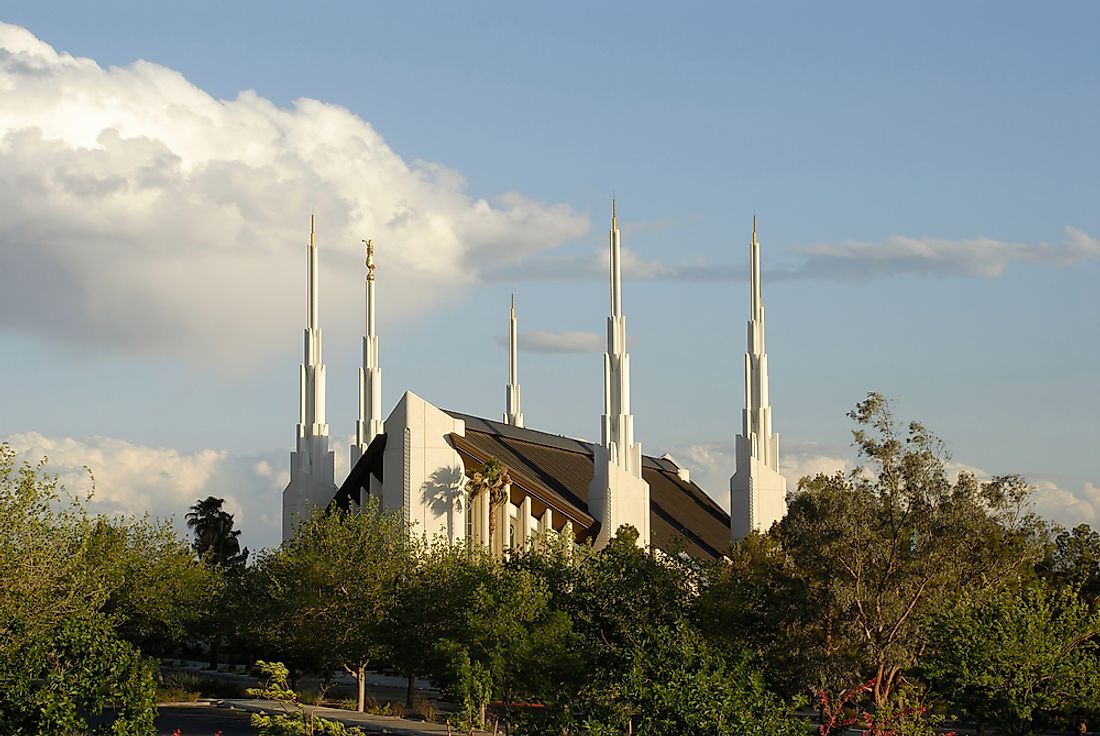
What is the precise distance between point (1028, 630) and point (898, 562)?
12.8ft

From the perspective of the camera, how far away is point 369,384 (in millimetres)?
80312

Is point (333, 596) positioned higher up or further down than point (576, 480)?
further down

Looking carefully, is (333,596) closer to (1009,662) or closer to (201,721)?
(201,721)

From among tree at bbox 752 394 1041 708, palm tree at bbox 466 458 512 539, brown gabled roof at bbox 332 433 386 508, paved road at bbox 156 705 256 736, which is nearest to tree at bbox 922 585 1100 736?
tree at bbox 752 394 1041 708

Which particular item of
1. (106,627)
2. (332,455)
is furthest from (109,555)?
(106,627)

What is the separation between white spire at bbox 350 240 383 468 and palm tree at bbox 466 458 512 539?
52.6 feet

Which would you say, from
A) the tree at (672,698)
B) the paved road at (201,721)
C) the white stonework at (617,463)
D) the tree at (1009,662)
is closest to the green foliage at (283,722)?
the tree at (672,698)

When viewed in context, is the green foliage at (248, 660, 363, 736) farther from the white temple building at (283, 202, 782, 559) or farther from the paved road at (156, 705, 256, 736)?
the white temple building at (283, 202, 782, 559)

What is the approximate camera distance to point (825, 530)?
29.8 m

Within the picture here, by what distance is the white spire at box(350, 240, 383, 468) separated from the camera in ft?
262

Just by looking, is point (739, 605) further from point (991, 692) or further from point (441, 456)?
point (441, 456)

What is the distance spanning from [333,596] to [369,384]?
3442 centimetres

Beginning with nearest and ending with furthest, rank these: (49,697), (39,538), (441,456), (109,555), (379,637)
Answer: (49,697) < (39,538) < (379,637) < (109,555) < (441,456)

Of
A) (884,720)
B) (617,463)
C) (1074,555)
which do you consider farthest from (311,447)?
(884,720)
